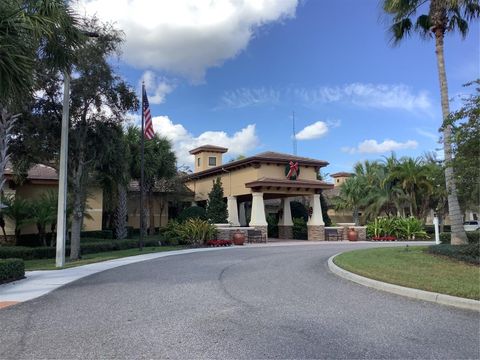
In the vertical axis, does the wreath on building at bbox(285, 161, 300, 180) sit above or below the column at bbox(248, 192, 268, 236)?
above

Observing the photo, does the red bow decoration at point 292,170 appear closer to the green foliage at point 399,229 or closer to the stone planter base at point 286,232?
the stone planter base at point 286,232

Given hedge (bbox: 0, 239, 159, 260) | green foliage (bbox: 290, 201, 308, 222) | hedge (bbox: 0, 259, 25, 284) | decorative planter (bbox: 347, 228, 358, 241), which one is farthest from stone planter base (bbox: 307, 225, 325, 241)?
hedge (bbox: 0, 259, 25, 284)

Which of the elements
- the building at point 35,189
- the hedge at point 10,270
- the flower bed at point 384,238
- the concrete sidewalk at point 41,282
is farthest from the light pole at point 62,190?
the flower bed at point 384,238

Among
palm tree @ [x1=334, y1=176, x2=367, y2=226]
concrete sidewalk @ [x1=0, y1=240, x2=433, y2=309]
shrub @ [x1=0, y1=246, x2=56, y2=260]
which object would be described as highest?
palm tree @ [x1=334, y1=176, x2=367, y2=226]

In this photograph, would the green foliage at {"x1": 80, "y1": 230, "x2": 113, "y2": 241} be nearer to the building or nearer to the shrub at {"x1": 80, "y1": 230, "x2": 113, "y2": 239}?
the shrub at {"x1": 80, "y1": 230, "x2": 113, "y2": 239}

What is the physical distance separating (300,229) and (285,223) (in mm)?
1364

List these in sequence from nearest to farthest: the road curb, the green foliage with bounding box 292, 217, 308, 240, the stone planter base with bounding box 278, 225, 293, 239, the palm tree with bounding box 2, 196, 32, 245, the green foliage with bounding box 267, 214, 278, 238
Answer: the road curb → the palm tree with bounding box 2, 196, 32, 245 → the green foliage with bounding box 292, 217, 308, 240 → the stone planter base with bounding box 278, 225, 293, 239 → the green foliage with bounding box 267, 214, 278, 238

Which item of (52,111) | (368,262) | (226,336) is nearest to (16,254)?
(52,111)

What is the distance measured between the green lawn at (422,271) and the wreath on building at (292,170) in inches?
644

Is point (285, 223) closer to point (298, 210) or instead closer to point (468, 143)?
point (298, 210)

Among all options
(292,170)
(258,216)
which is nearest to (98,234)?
(258,216)

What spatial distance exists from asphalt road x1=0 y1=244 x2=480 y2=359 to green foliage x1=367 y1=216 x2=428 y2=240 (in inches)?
888

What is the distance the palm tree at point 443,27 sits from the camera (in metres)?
14.7

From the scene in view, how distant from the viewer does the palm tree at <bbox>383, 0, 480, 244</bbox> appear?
14.7 m
